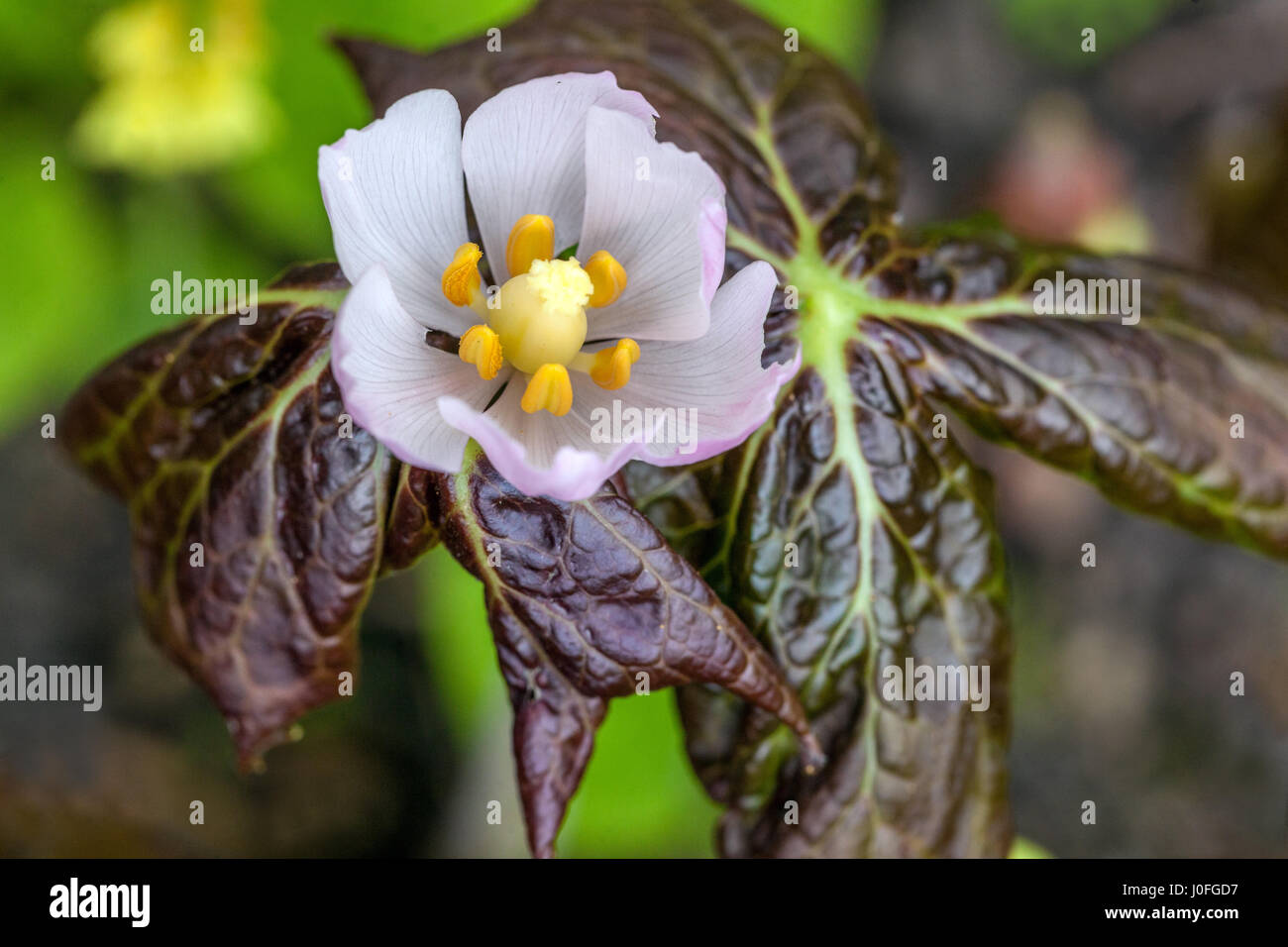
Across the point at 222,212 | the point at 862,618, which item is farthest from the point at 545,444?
the point at 222,212

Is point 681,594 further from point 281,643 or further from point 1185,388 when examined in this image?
point 1185,388

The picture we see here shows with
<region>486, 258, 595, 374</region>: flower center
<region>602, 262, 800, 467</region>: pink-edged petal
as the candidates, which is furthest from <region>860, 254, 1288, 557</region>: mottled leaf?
<region>486, 258, 595, 374</region>: flower center

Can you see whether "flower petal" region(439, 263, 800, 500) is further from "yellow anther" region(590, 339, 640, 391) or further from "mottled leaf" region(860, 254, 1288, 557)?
"mottled leaf" region(860, 254, 1288, 557)

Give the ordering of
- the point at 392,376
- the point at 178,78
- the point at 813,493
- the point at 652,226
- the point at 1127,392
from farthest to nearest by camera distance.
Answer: the point at 178,78 → the point at 1127,392 → the point at 813,493 → the point at 652,226 → the point at 392,376

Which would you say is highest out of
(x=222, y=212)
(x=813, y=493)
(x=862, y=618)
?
(x=222, y=212)

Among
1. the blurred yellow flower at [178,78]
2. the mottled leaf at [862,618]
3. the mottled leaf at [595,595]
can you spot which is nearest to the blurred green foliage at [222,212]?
the blurred yellow flower at [178,78]

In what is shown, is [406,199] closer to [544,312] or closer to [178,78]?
[544,312]
